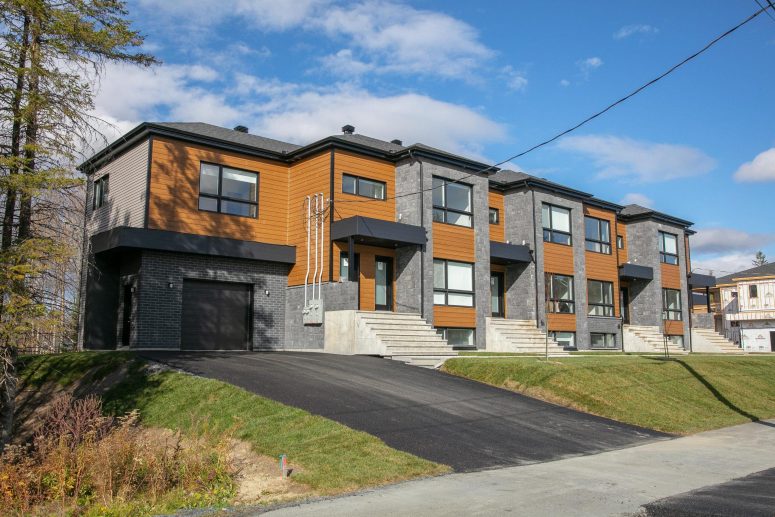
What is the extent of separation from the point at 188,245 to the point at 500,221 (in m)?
14.2

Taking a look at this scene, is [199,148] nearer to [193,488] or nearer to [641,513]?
[193,488]

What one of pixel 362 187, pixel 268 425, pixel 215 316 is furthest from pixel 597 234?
pixel 268 425

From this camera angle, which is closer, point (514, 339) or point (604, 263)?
point (514, 339)

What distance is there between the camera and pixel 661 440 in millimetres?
12750

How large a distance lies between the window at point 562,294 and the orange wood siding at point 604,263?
77.7 inches

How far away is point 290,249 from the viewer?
22.8 metres

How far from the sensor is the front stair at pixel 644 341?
1257 inches

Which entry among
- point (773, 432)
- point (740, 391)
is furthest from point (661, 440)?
point (740, 391)

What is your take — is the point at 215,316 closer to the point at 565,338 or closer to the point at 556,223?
the point at 565,338

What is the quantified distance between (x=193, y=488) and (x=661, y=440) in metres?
9.14

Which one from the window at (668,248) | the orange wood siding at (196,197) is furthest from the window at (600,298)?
the orange wood siding at (196,197)

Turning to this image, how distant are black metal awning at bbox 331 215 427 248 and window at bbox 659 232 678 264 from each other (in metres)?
19.1

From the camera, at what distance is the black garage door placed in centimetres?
2106

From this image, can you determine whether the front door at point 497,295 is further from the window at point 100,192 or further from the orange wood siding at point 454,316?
the window at point 100,192
